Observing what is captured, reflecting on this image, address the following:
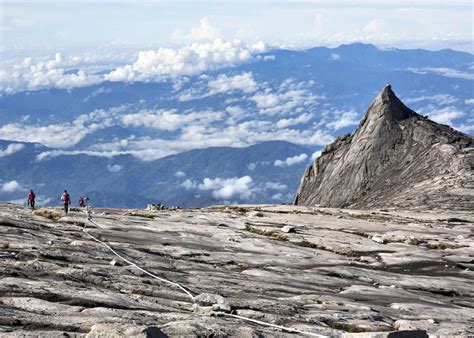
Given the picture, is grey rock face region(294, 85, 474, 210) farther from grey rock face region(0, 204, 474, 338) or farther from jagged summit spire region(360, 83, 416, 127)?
grey rock face region(0, 204, 474, 338)

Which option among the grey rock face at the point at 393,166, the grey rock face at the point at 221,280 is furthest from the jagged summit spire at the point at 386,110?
the grey rock face at the point at 221,280

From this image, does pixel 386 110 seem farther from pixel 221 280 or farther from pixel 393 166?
pixel 221 280

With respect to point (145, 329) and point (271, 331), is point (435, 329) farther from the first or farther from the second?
point (145, 329)

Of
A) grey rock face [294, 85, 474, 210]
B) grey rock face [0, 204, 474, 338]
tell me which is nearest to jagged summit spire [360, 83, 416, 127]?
grey rock face [294, 85, 474, 210]

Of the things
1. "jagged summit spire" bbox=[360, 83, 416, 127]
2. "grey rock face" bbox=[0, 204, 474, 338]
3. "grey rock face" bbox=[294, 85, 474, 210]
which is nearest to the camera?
"grey rock face" bbox=[0, 204, 474, 338]

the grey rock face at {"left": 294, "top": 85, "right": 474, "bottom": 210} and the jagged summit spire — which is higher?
the jagged summit spire

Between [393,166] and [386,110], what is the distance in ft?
63.4

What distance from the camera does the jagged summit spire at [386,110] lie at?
14425 centimetres

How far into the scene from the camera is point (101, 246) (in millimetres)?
39875

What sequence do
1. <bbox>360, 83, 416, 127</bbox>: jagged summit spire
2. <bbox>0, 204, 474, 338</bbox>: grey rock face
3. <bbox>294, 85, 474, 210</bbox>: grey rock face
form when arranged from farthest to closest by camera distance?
1. <bbox>360, 83, 416, 127</bbox>: jagged summit spire
2. <bbox>294, 85, 474, 210</bbox>: grey rock face
3. <bbox>0, 204, 474, 338</bbox>: grey rock face

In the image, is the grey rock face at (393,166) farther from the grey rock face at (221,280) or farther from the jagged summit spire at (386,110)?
the grey rock face at (221,280)

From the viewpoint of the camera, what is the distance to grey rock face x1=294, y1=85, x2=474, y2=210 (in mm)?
108125

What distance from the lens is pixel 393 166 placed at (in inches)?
5133

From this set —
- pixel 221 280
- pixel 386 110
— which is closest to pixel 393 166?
pixel 386 110
